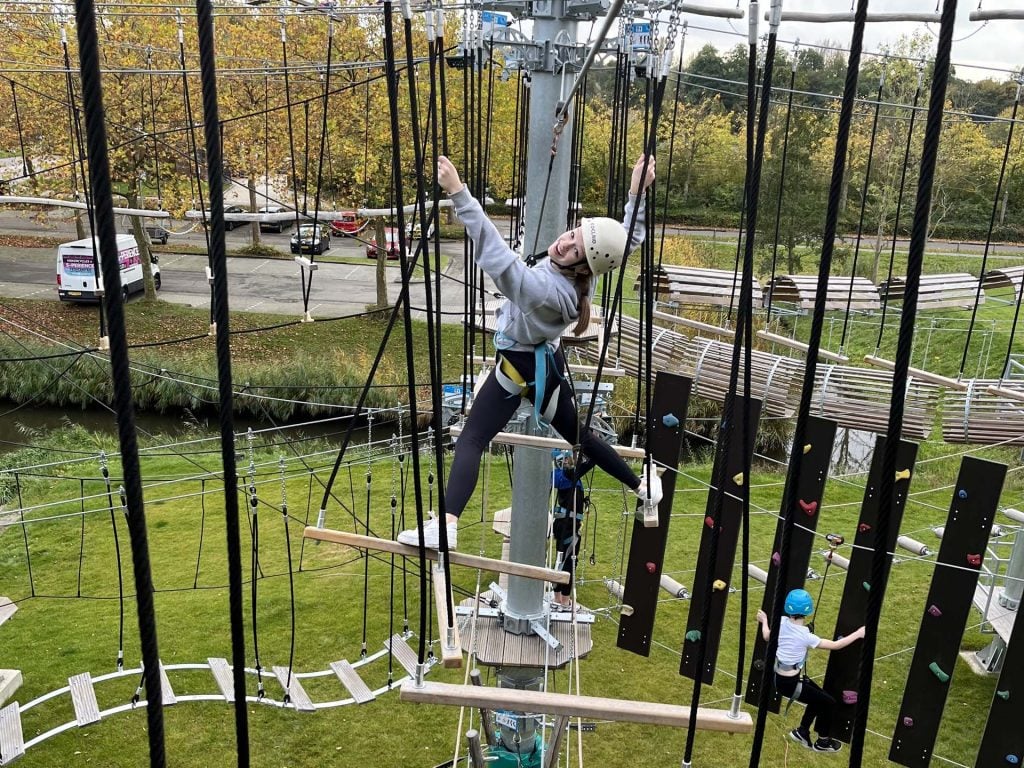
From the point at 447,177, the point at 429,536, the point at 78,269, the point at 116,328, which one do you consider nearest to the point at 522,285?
the point at 447,177

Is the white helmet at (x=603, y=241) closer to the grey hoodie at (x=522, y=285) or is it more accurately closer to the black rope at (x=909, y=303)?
the grey hoodie at (x=522, y=285)

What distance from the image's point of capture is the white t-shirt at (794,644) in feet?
12.8

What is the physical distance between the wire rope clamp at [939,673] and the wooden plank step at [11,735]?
4.15 metres

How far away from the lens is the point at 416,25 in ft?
38.3

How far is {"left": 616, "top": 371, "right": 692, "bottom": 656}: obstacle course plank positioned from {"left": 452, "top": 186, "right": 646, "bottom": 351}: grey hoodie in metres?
1.46

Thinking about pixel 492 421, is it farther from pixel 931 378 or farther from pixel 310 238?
pixel 310 238

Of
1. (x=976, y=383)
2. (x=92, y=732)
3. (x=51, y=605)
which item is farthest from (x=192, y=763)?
(x=976, y=383)

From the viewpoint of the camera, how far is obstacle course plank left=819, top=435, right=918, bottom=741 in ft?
12.4

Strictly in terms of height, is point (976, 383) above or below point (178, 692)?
above

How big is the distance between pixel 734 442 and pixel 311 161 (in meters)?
9.71

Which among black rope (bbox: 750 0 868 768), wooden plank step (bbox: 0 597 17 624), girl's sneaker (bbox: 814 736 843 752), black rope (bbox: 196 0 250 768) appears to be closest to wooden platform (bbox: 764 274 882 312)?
girl's sneaker (bbox: 814 736 843 752)

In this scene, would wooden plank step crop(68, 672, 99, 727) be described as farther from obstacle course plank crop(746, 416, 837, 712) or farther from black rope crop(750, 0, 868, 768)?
black rope crop(750, 0, 868, 768)

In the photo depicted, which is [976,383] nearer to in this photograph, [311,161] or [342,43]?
[342,43]

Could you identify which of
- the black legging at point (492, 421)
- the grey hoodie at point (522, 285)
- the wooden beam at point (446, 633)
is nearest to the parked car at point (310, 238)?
the black legging at point (492, 421)
